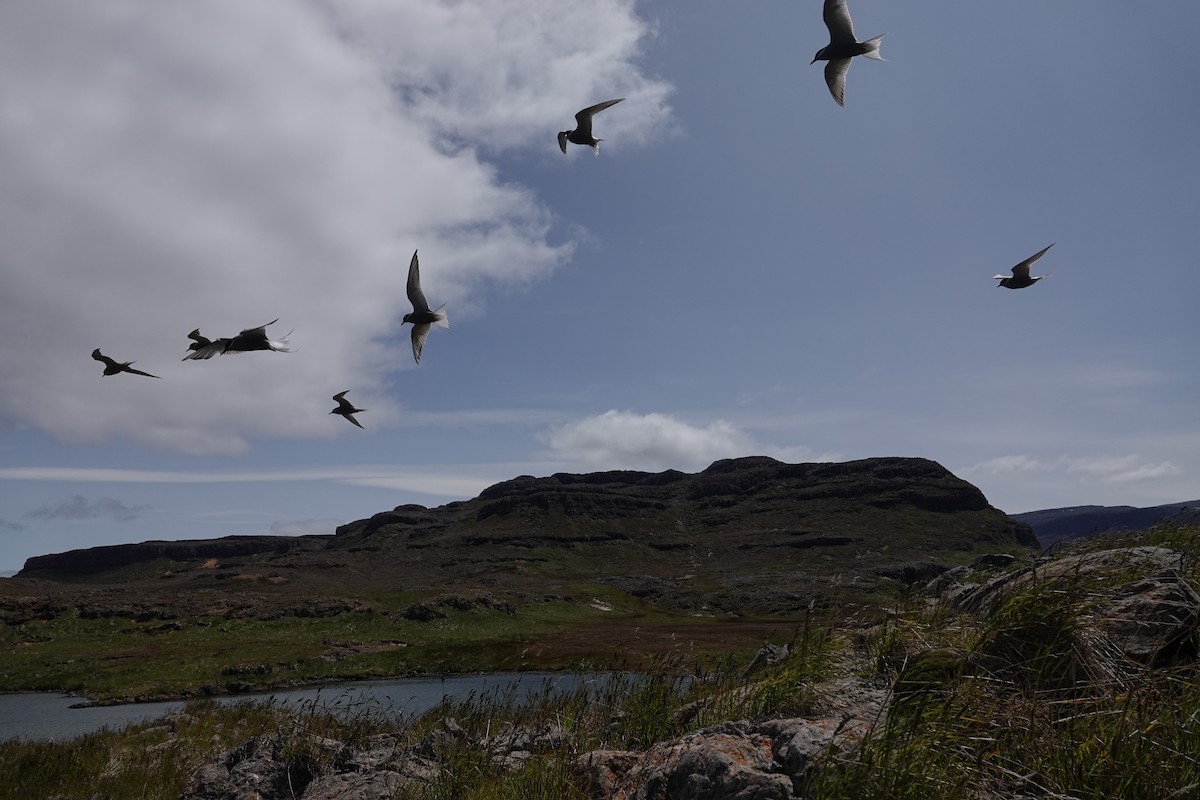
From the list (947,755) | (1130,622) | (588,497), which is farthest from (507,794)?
(588,497)

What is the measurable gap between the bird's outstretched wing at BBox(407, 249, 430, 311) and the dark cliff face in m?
81.4

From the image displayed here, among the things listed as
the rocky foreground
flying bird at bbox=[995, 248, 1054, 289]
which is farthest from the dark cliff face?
the rocky foreground

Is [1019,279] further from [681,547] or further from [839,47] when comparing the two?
[681,547]

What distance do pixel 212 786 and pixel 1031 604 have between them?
435 inches

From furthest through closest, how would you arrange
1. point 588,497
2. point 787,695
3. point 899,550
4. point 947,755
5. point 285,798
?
point 588,497, point 899,550, point 285,798, point 787,695, point 947,755

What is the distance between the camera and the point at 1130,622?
21.8ft

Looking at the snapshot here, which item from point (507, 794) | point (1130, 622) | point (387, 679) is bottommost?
point (387, 679)

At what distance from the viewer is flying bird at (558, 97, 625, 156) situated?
49.3ft

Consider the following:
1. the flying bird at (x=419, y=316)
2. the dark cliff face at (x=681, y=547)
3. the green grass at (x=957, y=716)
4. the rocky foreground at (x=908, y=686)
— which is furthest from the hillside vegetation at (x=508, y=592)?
the flying bird at (x=419, y=316)

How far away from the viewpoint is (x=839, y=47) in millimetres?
12633

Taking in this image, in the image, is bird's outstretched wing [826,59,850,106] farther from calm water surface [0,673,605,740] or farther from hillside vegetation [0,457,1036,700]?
calm water surface [0,673,605,740]

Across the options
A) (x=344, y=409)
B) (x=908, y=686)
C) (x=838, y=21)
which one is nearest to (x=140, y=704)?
(x=344, y=409)

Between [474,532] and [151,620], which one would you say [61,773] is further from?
[474,532]

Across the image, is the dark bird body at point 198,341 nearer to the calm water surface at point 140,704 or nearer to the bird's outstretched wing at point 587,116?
the bird's outstretched wing at point 587,116
